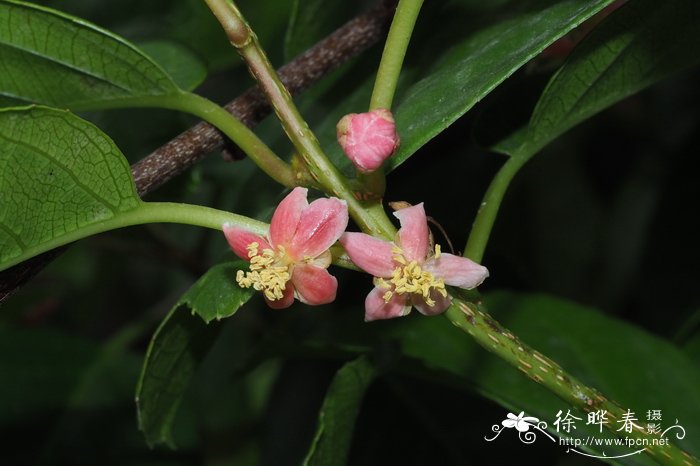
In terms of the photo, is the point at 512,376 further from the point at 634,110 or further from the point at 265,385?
the point at 265,385

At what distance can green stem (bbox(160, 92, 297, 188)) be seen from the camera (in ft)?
2.74

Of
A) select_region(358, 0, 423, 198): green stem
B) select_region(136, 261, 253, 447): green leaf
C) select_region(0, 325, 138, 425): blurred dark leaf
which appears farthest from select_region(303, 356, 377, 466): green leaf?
select_region(0, 325, 138, 425): blurred dark leaf

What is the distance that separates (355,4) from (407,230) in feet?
2.88

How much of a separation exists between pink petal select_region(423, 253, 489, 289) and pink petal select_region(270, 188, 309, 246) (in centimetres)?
12

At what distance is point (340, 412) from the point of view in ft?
3.15

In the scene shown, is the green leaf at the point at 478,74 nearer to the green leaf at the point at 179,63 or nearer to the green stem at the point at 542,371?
the green stem at the point at 542,371

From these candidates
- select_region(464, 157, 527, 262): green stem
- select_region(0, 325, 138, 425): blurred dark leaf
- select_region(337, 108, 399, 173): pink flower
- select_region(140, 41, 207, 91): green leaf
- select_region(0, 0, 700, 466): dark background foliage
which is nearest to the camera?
select_region(337, 108, 399, 173): pink flower

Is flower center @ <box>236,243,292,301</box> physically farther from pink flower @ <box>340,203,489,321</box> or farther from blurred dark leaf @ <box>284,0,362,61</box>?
blurred dark leaf @ <box>284,0,362,61</box>

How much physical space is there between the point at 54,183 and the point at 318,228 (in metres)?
0.25

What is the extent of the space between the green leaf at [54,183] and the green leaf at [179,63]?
315 mm

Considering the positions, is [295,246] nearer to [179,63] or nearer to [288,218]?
[288,218]

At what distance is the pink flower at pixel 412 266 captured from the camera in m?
0.76

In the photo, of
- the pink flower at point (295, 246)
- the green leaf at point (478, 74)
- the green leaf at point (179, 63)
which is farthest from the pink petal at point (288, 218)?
the green leaf at point (179, 63)

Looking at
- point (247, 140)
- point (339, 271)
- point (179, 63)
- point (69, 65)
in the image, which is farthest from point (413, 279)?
point (339, 271)
